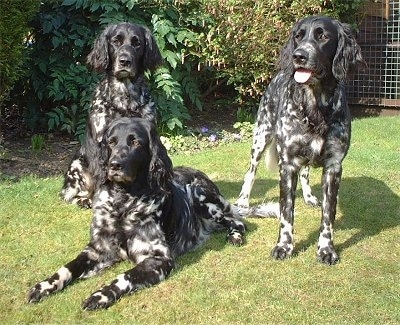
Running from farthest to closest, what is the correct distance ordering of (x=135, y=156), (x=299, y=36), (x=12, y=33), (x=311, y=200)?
(x=12, y=33) < (x=311, y=200) < (x=299, y=36) < (x=135, y=156)

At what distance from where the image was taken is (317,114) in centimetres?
421

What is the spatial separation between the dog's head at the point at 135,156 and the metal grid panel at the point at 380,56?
25.5ft

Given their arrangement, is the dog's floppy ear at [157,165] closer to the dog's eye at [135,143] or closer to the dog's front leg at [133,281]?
the dog's eye at [135,143]

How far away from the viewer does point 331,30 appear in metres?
4.12

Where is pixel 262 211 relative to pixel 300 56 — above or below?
below

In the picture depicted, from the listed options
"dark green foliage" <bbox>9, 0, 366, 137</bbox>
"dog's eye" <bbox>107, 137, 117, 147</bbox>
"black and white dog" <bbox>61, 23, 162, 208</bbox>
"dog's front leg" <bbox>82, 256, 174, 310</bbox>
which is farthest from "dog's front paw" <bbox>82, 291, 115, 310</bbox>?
"dark green foliage" <bbox>9, 0, 366, 137</bbox>

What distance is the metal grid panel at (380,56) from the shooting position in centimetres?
1096

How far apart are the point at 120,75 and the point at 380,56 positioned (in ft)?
23.9

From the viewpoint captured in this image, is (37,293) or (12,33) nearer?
(37,293)

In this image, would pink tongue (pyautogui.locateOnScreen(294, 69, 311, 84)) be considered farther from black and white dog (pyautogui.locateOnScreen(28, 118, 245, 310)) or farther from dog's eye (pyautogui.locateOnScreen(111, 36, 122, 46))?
dog's eye (pyautogui.locateOnScreen(111, 36, 122, 46))

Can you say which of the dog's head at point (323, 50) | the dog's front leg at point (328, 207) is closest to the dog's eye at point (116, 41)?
the dog's head at point (323, 50)

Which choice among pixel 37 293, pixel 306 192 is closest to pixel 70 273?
pixel 37 293

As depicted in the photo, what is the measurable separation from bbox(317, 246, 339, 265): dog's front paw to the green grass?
0.05 metres

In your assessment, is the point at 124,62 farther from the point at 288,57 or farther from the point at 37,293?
the point at 37,293
